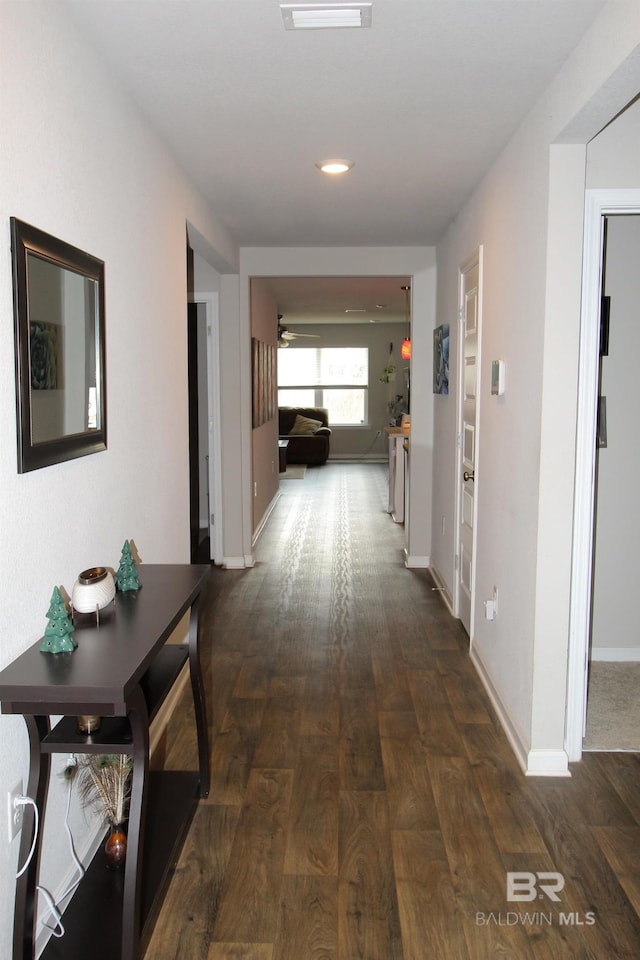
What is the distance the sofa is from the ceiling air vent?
33.4 feet

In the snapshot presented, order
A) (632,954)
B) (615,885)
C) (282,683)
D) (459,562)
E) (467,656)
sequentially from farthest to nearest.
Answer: (459,562) < (467,656) < (282,683) < (615,885) < (632,954)

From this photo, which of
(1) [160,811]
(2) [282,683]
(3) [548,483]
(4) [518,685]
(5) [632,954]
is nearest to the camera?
(5) [632,954]

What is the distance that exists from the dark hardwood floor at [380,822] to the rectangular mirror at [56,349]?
4.26ft

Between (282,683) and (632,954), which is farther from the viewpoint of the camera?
(282,683)

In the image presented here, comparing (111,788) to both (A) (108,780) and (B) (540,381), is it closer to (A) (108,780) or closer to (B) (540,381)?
(A) (108,780)

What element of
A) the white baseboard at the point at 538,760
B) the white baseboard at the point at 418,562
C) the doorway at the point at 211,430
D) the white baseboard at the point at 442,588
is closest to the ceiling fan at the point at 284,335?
the doorway at the point at 211,430

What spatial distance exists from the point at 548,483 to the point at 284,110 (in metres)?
1.62

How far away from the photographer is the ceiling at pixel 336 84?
2.06 meters

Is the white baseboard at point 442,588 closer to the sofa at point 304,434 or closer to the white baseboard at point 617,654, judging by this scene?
the white baseboard at point 617,654

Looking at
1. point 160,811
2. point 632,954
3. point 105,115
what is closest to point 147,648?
point 160,811

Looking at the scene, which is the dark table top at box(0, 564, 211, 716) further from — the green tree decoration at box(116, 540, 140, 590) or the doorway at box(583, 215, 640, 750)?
the doorway at box(583, 215, 640, 750)

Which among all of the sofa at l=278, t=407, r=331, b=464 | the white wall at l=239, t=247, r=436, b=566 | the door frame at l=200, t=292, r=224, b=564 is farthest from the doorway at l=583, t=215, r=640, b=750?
the sofa at l=278, t=407, r=331, b=464

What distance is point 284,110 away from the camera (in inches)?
108

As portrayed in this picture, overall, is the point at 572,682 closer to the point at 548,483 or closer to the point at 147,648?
the point at 548,483
